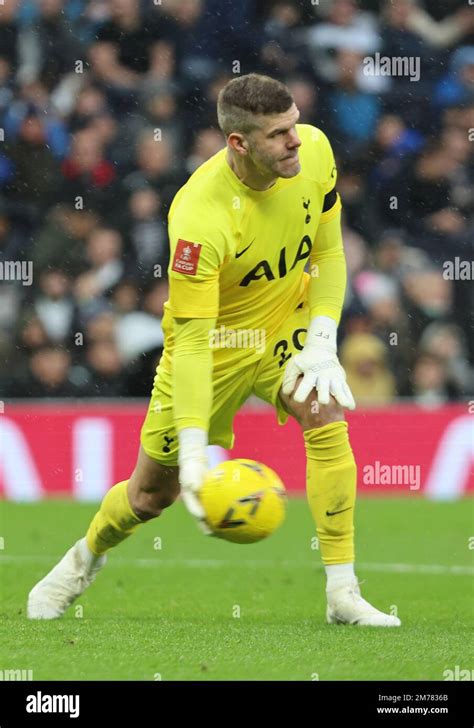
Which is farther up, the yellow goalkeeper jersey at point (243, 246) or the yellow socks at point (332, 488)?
the yellow goalkeeper jersey at point (243, 246)

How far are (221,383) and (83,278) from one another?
512 centimetres

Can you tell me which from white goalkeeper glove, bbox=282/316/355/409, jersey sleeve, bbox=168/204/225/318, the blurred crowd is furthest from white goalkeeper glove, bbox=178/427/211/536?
the blurred crowd

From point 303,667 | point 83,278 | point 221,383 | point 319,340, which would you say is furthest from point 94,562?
point 83,278

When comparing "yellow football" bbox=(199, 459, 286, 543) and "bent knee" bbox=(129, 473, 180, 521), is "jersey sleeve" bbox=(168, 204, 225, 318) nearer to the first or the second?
"yellow football" bbox=(199, 459, 286, 543)

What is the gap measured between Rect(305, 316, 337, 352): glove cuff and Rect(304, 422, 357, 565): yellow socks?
13.4 inches

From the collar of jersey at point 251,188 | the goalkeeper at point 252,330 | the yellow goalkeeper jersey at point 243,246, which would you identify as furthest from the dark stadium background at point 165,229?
the collar of jersey at point 251,188

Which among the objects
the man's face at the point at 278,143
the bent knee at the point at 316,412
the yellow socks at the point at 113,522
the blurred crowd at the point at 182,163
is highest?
the blurred crowd at the point at 182,163

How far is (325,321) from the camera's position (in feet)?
19.7

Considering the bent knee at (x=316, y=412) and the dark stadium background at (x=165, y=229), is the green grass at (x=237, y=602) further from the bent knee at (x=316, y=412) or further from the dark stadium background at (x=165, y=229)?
the bent knee at (x=316, y=412)

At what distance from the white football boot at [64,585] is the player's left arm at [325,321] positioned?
1.24 m

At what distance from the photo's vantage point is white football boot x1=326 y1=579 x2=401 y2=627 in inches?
228

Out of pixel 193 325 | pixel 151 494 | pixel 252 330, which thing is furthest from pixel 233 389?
pixel 193 325

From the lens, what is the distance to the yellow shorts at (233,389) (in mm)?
6027
